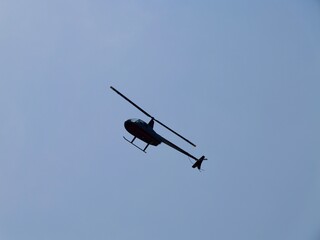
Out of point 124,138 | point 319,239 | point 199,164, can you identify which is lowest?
point 124,138

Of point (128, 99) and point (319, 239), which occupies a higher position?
point (319, 239)

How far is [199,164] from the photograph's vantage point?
55188mm

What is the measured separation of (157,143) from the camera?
177ft

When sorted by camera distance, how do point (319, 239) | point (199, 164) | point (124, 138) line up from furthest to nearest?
point (319, 239) → point (199, 164) → point (124, 138)

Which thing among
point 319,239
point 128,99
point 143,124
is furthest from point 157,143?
point 319,239

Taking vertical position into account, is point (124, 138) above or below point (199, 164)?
below

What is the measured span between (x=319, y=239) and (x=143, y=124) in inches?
2012

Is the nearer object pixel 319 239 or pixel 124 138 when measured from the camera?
pixel 124 138

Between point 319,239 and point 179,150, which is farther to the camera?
point 319,239

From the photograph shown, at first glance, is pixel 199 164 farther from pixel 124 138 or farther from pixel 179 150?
pixel 124 138

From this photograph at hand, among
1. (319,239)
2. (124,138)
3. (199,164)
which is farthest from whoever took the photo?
(319,239)

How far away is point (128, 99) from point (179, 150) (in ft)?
29.3

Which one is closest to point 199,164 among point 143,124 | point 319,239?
point 143,124

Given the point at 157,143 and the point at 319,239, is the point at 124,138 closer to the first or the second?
the point at 157,143
